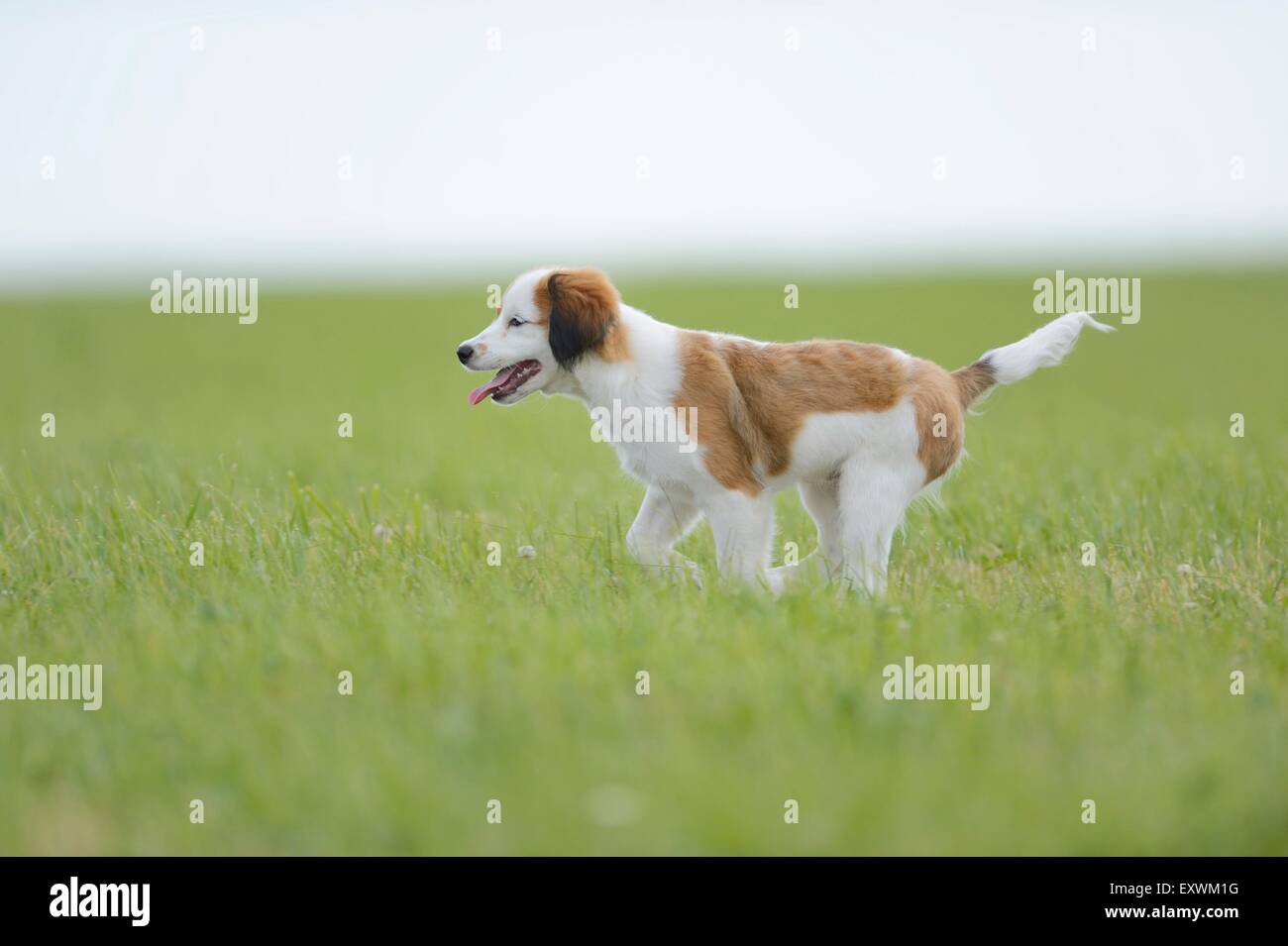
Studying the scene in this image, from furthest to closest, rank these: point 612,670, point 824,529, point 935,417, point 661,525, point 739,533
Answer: point 824,529
point 661,525
point 935,417
point 739,533
point 612,670

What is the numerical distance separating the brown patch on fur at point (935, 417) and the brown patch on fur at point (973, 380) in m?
0.10

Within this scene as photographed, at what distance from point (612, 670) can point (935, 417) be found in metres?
2.49

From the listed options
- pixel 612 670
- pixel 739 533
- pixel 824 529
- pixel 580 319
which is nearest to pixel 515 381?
pixel 580 319

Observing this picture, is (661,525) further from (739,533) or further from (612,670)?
(612,670)

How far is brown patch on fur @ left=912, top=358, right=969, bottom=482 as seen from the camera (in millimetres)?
6316

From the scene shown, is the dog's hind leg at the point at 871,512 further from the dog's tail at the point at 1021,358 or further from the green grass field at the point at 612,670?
A: the dog's tail at the point at 1021,358

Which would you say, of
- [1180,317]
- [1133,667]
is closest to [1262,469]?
[1133,667]

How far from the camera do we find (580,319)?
6234 millimetres

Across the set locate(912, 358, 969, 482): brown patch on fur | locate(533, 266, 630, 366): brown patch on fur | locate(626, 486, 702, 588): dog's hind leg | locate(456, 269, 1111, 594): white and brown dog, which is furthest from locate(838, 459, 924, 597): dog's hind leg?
locate(533, 266, 630, 366): brown patch on fur

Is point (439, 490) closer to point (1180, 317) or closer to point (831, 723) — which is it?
point (831, 723)

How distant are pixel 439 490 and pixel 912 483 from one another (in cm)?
439

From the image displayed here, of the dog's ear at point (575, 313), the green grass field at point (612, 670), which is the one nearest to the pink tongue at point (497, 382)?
the dog's ear at point (575, 313)

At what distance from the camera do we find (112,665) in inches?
196

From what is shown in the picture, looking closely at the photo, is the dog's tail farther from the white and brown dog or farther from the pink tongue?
the pink tongue
